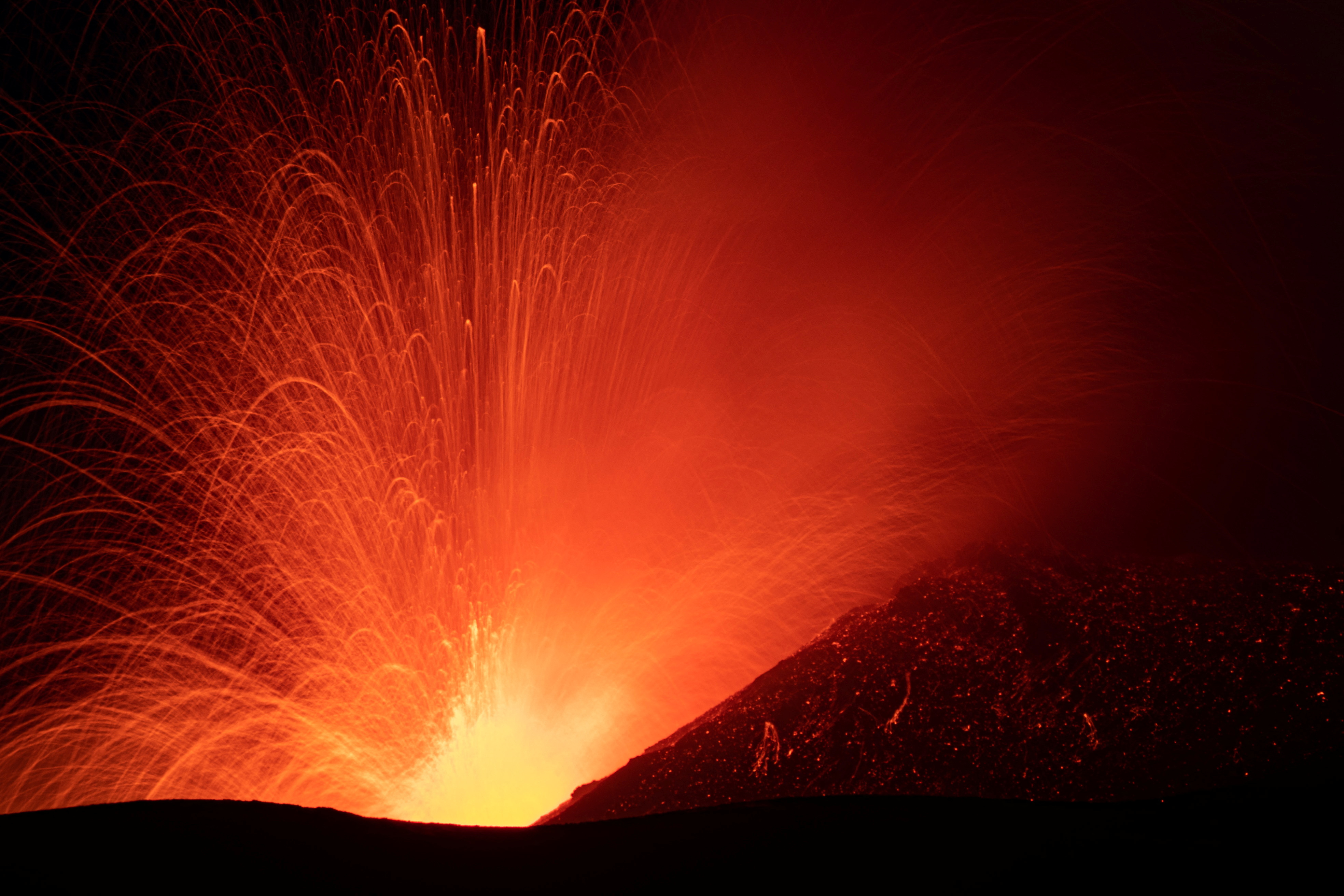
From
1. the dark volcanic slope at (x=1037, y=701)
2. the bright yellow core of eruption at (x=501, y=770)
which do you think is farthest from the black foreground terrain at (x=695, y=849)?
the bright yellow core of eruption at (x=501, y=770)

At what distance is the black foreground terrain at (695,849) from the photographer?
9.36ft

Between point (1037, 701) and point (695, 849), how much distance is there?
4287mm

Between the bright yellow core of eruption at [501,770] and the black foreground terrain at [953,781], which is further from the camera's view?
the bright yellow core of eruption at [501,770]

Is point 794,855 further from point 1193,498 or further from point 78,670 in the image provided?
point 78,670

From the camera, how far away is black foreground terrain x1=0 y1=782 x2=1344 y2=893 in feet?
9.36

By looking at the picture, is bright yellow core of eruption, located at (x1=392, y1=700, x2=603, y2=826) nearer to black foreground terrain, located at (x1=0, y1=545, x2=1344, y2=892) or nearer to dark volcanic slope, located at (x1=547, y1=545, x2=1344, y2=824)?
dark volcanic slope, located at (x1=547, y1=545, x2=1344, y2=824)

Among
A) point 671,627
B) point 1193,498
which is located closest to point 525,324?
point 671,627

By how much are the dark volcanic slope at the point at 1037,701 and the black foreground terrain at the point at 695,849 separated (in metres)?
2.55

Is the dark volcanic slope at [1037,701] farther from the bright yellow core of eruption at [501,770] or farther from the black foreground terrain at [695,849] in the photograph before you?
the black foreground terrain at [695,849]

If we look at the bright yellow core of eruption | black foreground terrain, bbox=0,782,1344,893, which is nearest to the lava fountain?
the bright yellow core of eruption

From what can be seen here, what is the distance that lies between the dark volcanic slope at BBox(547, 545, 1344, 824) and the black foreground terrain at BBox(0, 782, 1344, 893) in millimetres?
2551

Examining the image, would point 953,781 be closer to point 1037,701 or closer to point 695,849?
point 1037,701

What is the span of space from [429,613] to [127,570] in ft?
21.4

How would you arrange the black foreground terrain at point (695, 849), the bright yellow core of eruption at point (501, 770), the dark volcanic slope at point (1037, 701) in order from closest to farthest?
the black foreground terrain at point (695, 849) → the dark volcanic slope at point (1037, 701) → the bright yellow core of eruption at point (501, 770)
